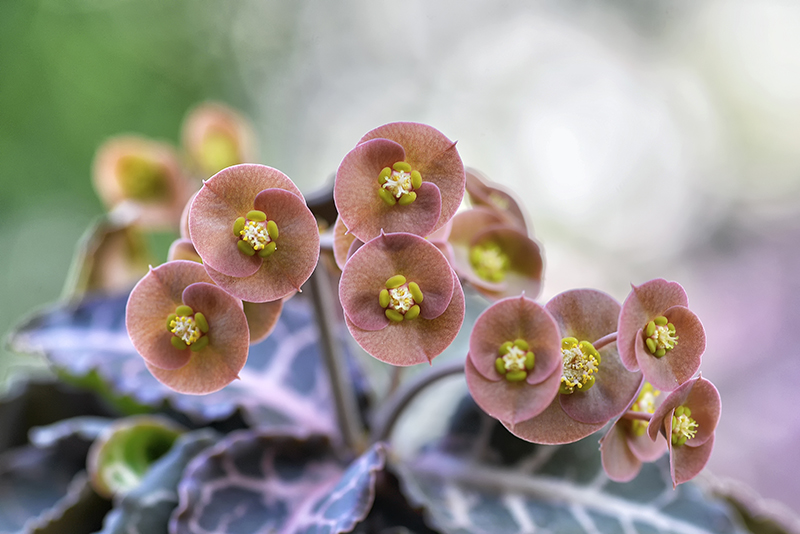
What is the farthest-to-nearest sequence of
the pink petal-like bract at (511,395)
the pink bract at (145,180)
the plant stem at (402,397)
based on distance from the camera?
the pink bract at (145,180) < the plant stem at (402,397) < the pink petal-like bract at (511,395)

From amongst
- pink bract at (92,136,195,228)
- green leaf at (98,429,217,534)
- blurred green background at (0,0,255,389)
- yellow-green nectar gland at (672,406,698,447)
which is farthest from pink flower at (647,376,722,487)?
blurred green background at (0,0,255,389)

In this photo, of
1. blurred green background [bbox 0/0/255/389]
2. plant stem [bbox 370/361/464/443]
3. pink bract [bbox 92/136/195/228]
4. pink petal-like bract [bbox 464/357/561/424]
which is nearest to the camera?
pink petal-like bract [bbox 464/357/561/424]

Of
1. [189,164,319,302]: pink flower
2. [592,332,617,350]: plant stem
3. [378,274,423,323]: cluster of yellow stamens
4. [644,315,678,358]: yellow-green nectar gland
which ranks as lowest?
[592,332,617,350]: plant stem

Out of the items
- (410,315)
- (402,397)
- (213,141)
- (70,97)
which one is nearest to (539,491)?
(402,397)

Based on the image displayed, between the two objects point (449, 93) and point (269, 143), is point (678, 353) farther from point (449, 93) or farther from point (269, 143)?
point (269, 143)

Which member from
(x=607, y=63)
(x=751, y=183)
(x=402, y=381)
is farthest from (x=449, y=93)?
(x=402, y=381)

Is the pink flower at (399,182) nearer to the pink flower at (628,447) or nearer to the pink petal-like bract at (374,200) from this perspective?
the pink petal-like bract at (374,200)

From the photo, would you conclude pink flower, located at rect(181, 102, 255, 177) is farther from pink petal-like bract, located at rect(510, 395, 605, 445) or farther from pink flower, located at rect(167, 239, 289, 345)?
pink petal-like bract, located at rect(510, 395, 605, 445)

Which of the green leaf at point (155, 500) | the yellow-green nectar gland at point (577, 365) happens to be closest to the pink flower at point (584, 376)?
the yellow-green nectar gland at point (577, 365)

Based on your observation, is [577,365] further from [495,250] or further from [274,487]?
[274,487]
